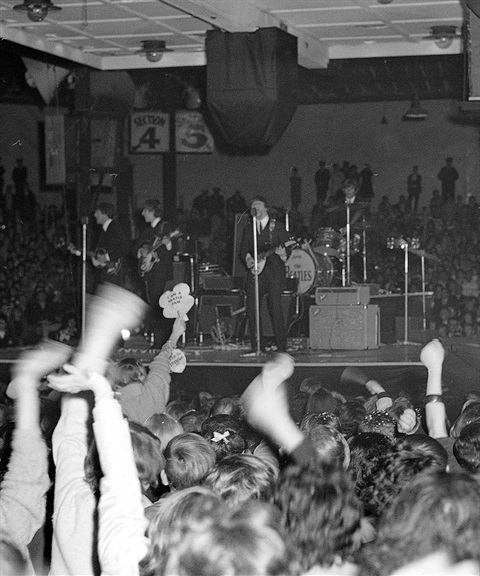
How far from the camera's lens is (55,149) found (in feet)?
40.1

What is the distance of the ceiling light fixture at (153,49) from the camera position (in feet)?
36.6

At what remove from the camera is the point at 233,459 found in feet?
8.18

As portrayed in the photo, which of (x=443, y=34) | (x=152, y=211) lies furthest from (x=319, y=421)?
(x=443, y=34)

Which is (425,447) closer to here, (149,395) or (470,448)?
(470,448)

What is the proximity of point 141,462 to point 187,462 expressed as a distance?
37cm

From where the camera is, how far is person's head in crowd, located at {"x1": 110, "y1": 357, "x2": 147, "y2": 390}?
464 centimetres

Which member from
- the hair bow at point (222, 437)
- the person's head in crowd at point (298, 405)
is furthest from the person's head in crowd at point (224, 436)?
the person's head in crowd at point (298, 405)

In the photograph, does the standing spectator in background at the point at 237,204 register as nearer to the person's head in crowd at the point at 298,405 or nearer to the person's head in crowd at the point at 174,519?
the person's head in crowd at the point at 298,405

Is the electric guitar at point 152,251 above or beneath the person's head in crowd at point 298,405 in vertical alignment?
above

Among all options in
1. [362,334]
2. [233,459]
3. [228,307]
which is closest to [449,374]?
[362,334]

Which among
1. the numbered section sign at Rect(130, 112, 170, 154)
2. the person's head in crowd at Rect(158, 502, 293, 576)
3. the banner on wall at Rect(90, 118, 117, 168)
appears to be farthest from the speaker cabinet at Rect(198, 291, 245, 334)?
the person's head in crowd at Rect(158, 502, 293, 576)

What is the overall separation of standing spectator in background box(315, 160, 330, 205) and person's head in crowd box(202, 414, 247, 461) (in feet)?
40.4

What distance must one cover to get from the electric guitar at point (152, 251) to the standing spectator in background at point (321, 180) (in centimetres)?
610

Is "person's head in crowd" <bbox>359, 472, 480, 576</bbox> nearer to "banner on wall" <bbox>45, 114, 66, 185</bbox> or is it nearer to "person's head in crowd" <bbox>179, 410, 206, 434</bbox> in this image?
"person's head in crowd" <bbox>179, 410, 206, 434</bbox>
